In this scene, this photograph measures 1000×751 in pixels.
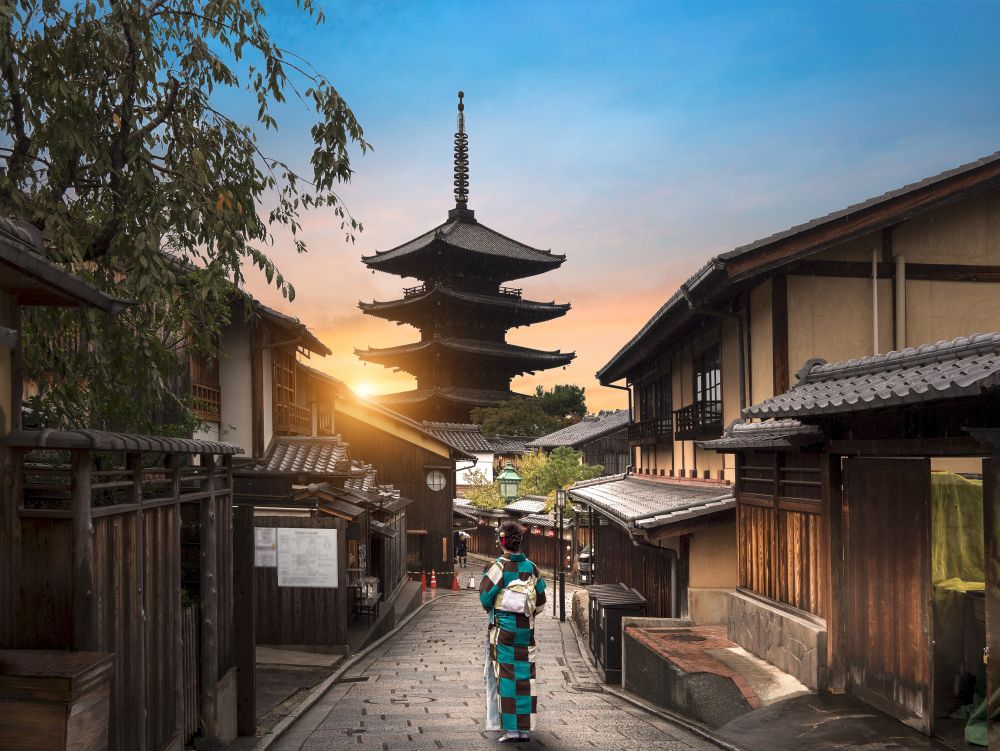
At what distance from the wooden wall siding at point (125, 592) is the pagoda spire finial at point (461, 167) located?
156ft

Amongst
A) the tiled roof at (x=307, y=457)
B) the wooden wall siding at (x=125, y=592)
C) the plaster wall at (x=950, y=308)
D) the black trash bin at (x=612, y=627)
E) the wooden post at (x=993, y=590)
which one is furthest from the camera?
the tiled roof at (x=307, y=457)

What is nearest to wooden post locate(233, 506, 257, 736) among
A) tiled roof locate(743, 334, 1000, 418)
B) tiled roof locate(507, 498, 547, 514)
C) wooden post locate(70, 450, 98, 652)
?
wooden post locate(70, 450, 98, 652)

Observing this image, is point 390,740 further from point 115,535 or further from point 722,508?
point 722,508

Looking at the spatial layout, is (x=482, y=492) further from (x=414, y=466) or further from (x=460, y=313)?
(x=414, y=466)

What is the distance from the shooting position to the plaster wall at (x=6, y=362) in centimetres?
511

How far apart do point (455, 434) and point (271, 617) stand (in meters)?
31.7

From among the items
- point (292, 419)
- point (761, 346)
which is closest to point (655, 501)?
point (761, 346)

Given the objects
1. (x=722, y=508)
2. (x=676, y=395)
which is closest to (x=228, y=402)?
(x=676, y=395)

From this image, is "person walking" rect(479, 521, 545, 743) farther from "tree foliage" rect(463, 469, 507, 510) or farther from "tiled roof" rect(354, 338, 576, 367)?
"tiled roof" rect(354, 338, 576, 367)

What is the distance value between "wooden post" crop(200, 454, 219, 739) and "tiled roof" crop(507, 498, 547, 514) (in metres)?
34.8

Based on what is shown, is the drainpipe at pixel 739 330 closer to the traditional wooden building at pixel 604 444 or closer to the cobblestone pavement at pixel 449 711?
the cobblestone pavement at pixel 449 711

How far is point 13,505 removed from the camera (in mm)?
5020

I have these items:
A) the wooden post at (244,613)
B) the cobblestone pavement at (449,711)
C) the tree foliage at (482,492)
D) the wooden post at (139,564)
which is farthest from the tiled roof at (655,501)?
the tree foliage at (482,492)

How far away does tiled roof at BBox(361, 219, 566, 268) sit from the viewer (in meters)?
48.2
